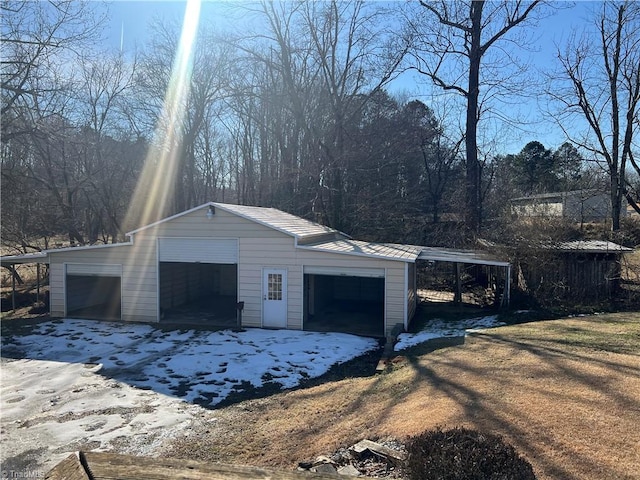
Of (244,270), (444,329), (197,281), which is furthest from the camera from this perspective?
(197,281)

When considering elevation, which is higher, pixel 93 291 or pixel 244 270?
pixel 244 270

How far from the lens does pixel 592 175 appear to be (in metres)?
23.3

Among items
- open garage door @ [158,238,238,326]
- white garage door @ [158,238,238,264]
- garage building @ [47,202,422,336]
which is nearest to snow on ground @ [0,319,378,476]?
garage building @ [47,202,422,336]

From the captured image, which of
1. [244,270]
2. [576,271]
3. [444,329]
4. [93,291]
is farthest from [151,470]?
[93,291]

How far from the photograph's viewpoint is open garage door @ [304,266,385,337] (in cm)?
1377

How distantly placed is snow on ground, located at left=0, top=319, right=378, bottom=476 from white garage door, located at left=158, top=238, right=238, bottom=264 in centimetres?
238

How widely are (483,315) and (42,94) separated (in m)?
15.6

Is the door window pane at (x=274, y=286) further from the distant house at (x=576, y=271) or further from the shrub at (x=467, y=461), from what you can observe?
the shrub at (x=467, y=461)

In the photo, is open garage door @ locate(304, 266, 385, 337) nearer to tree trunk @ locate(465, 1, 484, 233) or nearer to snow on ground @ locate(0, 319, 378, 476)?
snow on ground @ locate(0, 319, 378, 476)

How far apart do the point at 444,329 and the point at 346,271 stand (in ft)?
10.6

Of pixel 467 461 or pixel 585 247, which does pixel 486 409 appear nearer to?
pixel 467 461

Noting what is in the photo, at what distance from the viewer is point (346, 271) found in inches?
535

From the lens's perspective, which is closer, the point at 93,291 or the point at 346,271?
the point at 346,271

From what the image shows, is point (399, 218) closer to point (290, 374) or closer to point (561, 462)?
point (290, 374)
